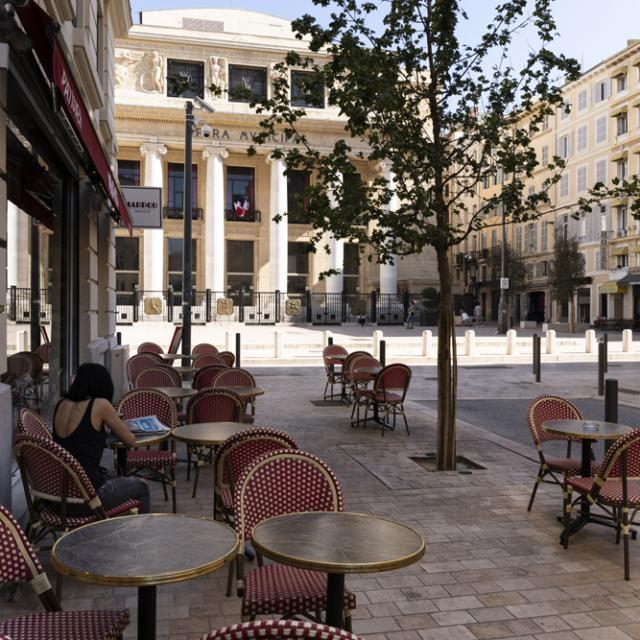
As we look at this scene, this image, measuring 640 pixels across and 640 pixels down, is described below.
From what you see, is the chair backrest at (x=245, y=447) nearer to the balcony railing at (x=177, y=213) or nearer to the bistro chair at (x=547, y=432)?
the bistro chair at (x=547, y=432)

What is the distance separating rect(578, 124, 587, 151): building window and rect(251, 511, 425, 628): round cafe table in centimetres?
5228

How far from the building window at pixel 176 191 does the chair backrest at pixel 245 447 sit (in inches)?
1772

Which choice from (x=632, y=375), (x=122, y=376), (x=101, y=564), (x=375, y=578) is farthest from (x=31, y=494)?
(x=632, y=375)

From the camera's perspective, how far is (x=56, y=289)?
943 centimetres

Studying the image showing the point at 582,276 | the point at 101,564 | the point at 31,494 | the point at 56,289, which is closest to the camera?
the point at 101,564

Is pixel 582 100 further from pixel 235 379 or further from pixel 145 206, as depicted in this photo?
pixel 235 379

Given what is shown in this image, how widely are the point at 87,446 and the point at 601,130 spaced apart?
50.6m

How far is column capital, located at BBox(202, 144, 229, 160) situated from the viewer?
4556 centimetres

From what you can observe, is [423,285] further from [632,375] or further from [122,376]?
[122,376]

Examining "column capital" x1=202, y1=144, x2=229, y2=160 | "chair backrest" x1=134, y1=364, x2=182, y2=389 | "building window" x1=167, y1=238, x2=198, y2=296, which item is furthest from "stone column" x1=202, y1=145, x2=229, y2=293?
"chair backrest" x1=134, y1=364, x2=182, y2=389

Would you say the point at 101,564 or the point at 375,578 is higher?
the point at 101,564

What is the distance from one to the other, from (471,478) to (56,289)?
5.89 metres

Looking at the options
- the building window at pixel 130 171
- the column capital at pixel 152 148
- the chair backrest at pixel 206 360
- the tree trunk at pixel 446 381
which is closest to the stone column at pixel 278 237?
the column capital at pixel 152 148

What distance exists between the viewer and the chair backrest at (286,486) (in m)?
3.54
